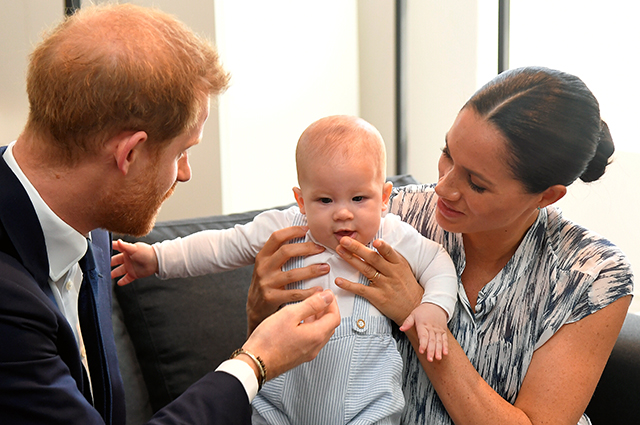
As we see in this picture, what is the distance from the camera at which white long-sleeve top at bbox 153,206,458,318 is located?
1468 millimetres

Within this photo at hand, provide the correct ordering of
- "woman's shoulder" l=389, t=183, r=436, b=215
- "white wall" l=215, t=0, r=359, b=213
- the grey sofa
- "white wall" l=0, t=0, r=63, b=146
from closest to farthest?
"woman's shoulder" l=389, t=183, r=436, b=215
the grey sofa
"white wall" l=0, t=0, r=63, b=146
"white wall" l=215, t=0, r=359, b=213

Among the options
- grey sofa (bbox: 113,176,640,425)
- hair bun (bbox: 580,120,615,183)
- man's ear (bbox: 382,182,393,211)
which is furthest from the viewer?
grey sofa (bbox: 113,176,640,425)

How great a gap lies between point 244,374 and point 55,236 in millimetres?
436

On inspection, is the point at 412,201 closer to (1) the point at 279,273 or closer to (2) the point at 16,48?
(1) the point at 279,273

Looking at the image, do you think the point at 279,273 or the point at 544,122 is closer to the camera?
the point at 544,122

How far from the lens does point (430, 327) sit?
1.38 meters

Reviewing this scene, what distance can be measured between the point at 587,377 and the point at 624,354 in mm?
502

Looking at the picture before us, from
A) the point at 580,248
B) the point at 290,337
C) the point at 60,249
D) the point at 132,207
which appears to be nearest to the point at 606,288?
the point at 580,248

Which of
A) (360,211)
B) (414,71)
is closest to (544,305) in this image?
(360,211)

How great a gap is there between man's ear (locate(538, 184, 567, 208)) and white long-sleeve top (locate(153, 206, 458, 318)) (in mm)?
261

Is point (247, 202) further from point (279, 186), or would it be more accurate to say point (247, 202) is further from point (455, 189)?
point (455, 189)

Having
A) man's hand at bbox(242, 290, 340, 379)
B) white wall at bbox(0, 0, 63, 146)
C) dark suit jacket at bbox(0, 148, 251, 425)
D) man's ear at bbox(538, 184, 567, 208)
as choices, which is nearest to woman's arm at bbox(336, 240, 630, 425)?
man's hand at bbox(242, 290, 340, 379)

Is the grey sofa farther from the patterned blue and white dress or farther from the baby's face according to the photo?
the baby's face

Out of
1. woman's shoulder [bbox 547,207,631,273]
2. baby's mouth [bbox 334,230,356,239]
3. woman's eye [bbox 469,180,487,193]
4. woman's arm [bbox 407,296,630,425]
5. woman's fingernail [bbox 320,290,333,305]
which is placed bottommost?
woman's arm [bbox 407,296,630,425]
